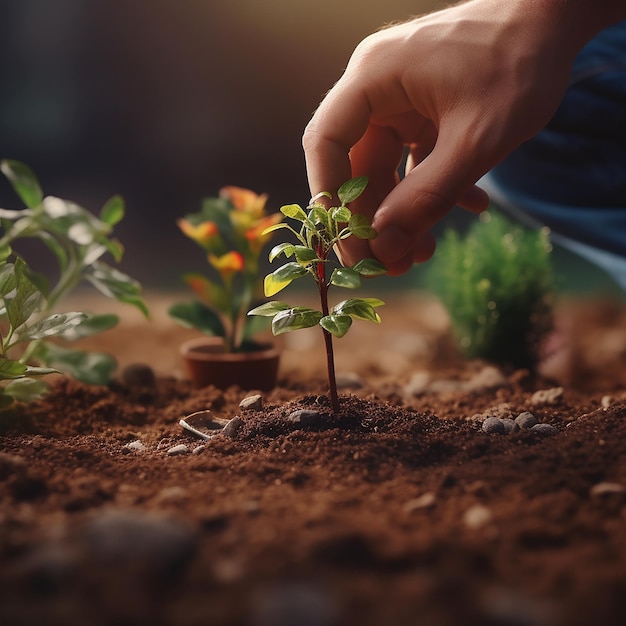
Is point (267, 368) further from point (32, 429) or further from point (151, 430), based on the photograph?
point (32, 429)

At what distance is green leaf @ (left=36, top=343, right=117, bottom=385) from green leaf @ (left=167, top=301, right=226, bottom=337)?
0.64m

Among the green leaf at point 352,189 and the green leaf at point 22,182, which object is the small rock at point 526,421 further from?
the green leaf at point 22,182

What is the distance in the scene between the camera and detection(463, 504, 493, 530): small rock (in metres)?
0.97

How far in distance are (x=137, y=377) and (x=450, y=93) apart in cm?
125

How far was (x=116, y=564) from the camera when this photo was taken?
837mm

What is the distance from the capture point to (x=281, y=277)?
1367 mm

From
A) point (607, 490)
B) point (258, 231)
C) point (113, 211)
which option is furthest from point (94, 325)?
point (607, 490)

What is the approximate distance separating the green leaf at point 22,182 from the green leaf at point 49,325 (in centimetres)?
25

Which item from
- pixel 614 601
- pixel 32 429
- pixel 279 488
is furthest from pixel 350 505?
pixel 32 429

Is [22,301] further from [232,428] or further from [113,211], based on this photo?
[232,428]

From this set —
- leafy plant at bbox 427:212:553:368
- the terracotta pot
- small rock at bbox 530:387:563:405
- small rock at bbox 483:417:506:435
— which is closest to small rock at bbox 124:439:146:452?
the terracotta pot

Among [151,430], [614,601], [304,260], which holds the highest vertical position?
[304,260]

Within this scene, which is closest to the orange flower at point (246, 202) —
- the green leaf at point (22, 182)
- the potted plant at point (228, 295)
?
the potted plant at point (228, 295)

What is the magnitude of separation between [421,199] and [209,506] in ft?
2.46
